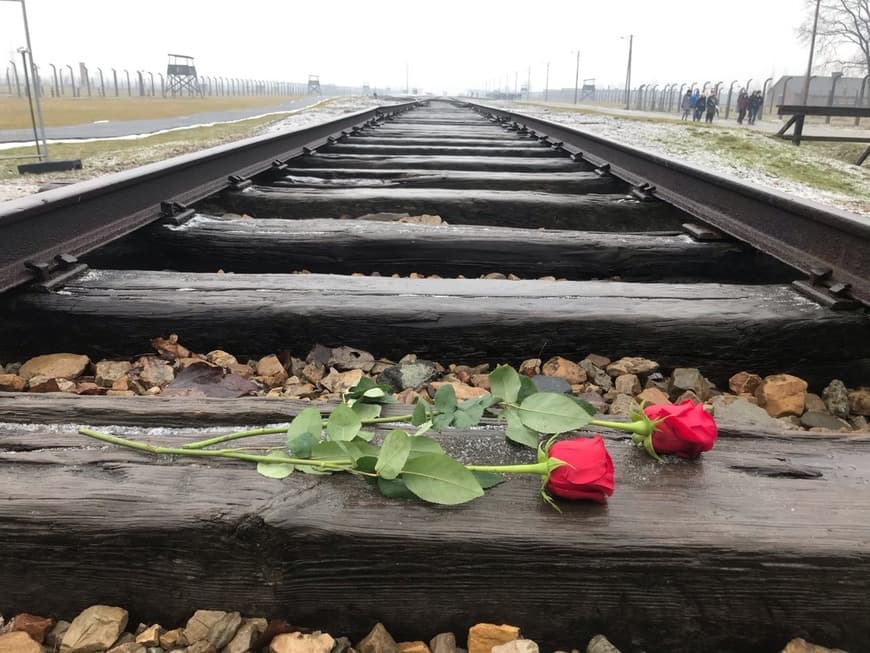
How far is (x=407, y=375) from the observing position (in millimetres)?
1497

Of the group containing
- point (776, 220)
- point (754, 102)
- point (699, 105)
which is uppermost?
point (754, 102)

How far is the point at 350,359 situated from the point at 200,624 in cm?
82

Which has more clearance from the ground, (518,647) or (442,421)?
(442,421)

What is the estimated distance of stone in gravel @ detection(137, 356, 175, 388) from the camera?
149 cm

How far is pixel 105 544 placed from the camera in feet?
2.67

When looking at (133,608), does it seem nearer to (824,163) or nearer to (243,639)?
(243,639)

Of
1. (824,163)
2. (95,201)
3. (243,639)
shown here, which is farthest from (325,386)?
(824,163)

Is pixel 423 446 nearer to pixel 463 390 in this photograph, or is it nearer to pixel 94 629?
pixel 94 629

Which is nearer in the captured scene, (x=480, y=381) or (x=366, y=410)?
(x=366, y=410)

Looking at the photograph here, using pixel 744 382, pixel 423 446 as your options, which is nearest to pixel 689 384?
pixel 744 382

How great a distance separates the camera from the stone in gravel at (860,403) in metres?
1.47

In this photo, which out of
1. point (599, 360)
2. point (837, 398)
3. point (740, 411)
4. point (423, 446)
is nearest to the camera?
point (423, 446)

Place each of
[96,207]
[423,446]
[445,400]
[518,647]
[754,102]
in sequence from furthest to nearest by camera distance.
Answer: [754,102]
[96,207]
[445,400]
[423,446]
[518,647]

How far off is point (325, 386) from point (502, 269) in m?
0.93
